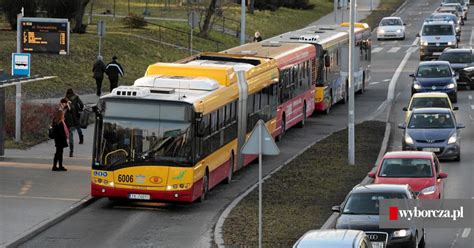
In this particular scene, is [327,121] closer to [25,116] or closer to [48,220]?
[25,116]

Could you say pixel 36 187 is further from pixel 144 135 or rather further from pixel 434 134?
pixel 434 134

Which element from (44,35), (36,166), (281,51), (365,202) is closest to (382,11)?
(281,51)

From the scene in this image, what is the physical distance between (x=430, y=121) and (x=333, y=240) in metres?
19.9

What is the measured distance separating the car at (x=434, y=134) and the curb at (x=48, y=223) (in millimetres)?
11158

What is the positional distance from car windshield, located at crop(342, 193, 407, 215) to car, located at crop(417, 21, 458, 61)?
47.8 meters

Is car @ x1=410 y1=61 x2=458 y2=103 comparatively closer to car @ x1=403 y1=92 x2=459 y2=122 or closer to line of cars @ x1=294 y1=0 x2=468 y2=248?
line of cars @ x1=294 y1=0 x2=468 y2=248

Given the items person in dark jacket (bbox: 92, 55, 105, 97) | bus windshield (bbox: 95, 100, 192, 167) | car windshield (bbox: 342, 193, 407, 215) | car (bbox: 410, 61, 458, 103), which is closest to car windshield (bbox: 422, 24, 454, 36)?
car (bbox: 410, 61, 458, 103)

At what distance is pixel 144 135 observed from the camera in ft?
94.5

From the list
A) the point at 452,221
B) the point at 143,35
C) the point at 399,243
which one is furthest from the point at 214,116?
the point at 143,35

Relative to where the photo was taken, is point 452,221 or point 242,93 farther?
point 242,93

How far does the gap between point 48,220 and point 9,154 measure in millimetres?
9365

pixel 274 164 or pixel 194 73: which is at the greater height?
pixel 194 73

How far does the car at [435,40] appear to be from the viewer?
2837 inches

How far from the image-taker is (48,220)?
27.0 m
